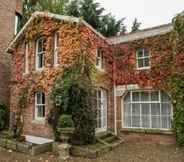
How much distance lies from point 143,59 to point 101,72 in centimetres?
262

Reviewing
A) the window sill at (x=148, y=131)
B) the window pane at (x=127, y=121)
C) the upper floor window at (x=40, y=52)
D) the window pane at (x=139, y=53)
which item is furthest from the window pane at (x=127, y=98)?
the upper floor window at (x=40, y=52)

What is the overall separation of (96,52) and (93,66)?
144 centimetres

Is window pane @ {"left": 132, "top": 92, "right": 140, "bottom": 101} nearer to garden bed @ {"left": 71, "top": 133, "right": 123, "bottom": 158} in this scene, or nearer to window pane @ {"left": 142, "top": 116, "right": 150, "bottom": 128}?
window pane @ {"left": 142, "top": 116, "right": 150, "bottom": 128}

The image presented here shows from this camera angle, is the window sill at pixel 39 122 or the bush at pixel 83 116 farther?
the window sill at pixel 39 122

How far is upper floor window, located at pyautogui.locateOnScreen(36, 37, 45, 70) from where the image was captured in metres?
14.7

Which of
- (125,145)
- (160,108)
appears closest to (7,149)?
(125,145)

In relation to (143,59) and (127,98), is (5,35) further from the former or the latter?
(143,59)

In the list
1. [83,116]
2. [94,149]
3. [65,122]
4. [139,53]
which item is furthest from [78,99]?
[139,53]

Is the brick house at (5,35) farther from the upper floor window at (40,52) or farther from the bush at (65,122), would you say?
the bush at (65,122)

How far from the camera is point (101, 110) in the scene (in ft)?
47.3

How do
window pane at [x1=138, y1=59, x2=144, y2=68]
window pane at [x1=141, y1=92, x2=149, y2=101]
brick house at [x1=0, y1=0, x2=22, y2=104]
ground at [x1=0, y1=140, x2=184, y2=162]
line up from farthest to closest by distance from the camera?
brick house at [x1=0, y1=0, x2=22, y2=104] < window pane at [x1=138, y1=59, x2=144, y2=68] < window pane at [x1=141, y1=92, x2=149, y2=101] < ground at [x1=0, y1=140, x2=184, y2=162]

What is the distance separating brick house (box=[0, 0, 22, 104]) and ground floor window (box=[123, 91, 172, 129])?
9.48 metres

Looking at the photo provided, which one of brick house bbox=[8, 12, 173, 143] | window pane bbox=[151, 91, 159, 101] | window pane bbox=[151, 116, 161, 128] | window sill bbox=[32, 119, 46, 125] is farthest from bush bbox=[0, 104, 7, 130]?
window pane bbox=[151, 91, 159, 101]

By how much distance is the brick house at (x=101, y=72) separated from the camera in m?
13.2
